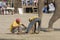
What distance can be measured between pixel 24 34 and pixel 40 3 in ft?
7.16

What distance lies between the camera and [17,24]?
35.4 feet

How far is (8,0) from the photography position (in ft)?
99.9

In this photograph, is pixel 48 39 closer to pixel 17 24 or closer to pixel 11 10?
pixel 17 24

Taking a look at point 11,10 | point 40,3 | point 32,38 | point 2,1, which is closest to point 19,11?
point 11,10

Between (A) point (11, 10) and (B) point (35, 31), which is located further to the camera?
(A) point (11, 10)

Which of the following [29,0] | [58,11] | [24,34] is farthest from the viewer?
[29,0]

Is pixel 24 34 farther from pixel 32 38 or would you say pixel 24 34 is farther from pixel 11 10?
pixel 11 10

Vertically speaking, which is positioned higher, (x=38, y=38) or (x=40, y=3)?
(x=40, y=3)

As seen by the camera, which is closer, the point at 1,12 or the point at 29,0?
the point at 1,12

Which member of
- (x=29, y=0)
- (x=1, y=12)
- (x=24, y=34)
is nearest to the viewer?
(x=24, y=34)

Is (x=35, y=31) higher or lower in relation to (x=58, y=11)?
lower

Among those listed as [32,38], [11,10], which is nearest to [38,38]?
[32,38]

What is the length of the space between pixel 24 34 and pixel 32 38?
1.14 m

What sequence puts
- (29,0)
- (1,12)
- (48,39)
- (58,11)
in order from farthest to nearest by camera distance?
(29,0)
(1,12)
(58,11)
(48,39)
